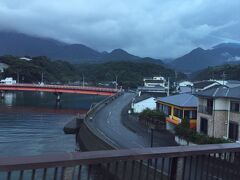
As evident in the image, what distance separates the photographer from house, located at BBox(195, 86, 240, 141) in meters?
21.1

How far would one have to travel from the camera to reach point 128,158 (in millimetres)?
2975

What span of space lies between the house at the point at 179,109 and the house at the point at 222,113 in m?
3.07

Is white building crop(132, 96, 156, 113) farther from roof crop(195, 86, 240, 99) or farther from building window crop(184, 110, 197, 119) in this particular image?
roof crop(195, 86, 240, 99)

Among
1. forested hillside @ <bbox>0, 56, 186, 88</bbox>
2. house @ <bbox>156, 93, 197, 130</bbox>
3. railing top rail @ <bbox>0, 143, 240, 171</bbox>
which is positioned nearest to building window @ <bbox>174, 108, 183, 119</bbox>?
house @ <bbox>156, 93, 197, 130</bbox>

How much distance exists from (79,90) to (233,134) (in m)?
46.4

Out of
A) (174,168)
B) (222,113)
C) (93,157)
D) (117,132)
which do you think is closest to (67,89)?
(117,132)

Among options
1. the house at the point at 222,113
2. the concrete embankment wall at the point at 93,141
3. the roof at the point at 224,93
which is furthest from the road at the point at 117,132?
the roof at the point at 224,93

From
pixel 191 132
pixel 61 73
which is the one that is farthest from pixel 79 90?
pixel 61 73

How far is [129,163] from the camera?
129 inches

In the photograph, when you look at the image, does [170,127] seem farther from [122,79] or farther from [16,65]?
[122,79]

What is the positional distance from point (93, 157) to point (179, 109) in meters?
25.8

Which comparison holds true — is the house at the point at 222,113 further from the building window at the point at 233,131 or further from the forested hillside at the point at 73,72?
the forested hillside at the point at 73,72

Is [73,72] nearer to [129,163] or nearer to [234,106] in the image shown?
[234,106]

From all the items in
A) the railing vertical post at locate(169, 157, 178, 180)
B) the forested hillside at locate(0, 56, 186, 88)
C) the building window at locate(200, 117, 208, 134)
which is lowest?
the building window at locate(200, 117, 208, 134)
